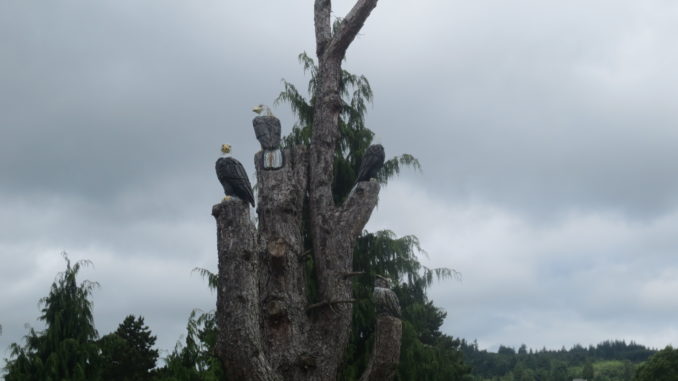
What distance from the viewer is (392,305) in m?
7.26

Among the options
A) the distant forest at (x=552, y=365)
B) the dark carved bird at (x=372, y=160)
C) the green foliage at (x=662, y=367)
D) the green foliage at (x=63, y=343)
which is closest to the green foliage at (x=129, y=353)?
the green foliage at (x=63, y=343)

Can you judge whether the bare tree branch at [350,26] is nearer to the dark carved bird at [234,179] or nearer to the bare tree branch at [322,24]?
the bare tree branch at [322,24]

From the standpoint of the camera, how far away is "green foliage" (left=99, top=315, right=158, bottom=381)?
1613 cm

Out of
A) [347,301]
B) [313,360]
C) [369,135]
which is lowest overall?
[313,360]

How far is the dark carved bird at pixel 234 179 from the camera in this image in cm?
664

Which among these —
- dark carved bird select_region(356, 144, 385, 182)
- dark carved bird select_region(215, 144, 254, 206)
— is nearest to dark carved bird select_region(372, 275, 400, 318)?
dark carved bird select_region(356, 144, 385, 182)

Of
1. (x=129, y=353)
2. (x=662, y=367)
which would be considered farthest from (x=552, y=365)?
(x=129, y=353)

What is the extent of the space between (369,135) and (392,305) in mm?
4700

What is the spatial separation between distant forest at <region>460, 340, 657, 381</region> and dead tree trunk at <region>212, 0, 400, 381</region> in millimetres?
61927

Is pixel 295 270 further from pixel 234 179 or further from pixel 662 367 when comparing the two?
pixel 662 367

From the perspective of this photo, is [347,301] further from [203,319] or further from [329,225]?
[203,319]

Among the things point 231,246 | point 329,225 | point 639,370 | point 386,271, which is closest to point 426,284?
point 386,271

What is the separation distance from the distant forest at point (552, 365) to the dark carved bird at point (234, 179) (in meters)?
63.0

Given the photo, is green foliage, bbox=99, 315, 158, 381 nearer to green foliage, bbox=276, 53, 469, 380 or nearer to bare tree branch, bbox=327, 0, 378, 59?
green foliage, bbox=276, 53, 469, 380
